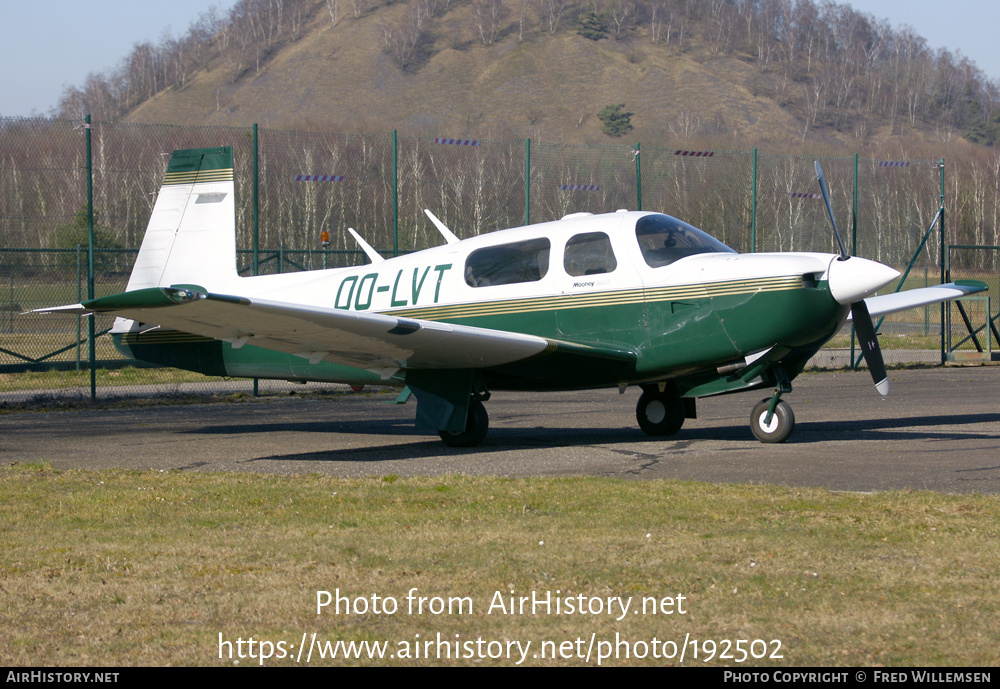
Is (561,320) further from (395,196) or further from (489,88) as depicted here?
(489,88)

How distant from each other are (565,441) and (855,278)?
3554 millimetres

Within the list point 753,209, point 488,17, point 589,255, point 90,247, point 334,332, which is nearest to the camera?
point 334,332

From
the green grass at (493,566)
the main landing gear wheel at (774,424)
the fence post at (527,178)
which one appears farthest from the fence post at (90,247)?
the main landing gear wheel at (774,424)

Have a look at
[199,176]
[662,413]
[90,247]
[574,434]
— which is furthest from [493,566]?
[90,247]

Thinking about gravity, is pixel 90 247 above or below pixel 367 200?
below

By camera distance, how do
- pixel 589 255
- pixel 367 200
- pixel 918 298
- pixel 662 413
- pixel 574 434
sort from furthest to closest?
pixel 367 200, pixel 918 298, pixel 574 434, pixel 662 413, pixel 589 255

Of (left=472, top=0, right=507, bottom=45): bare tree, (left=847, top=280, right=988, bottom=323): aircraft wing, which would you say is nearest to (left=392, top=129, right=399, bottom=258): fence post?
(left=847, top=280, right=988, bottom=323): aircraft wing

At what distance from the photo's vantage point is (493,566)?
17.5 feet

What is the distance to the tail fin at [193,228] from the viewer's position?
12.5 metres

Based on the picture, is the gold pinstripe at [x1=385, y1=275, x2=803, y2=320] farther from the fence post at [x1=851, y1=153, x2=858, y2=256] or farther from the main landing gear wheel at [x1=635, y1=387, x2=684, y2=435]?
the fence post at [x1=851, y1=153, x2=858, y2=256]

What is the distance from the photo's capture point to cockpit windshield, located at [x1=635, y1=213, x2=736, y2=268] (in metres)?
10.4

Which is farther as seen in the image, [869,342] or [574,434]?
[574,434]

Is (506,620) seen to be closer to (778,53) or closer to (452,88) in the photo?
(452,88)

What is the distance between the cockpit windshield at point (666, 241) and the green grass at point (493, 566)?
320cm
